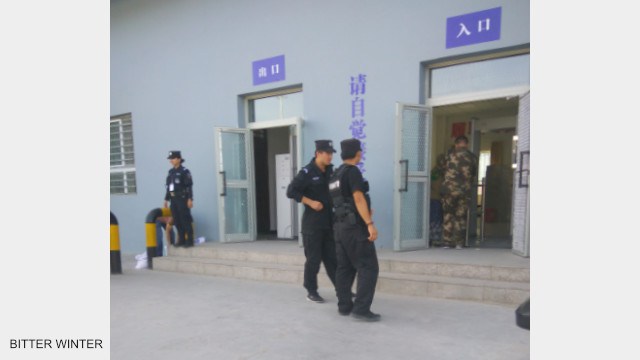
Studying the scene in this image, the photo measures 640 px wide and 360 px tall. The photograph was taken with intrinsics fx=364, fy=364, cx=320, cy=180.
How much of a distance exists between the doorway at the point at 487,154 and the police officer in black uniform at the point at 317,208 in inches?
111

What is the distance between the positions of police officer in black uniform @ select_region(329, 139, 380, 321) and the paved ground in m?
0.29

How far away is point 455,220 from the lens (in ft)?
17.2

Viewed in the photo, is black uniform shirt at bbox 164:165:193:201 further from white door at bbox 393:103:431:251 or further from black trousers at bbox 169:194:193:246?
white door at bbox 393:103:431:251

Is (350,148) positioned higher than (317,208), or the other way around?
(350,148)

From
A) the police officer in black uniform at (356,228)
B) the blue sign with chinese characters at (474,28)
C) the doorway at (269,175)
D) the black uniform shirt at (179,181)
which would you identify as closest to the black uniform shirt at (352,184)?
the police officer in black uniform at (356,228)

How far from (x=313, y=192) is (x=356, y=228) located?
0.76 metres

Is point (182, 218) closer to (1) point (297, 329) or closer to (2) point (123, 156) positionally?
(2) point (123, 156)

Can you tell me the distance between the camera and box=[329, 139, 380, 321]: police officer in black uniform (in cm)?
326

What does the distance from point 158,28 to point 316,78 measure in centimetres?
380

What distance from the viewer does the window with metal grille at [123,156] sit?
26.3ft

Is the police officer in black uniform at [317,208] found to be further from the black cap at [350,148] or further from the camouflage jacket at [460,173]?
the camouflage jacket at [460,173]

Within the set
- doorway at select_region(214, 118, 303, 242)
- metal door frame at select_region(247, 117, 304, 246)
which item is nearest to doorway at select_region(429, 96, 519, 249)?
metal door frame at select_region(247, 117, 304, 246)

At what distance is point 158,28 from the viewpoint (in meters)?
7.25

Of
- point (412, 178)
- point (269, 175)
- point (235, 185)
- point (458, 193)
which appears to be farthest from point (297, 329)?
point (269, 175)
